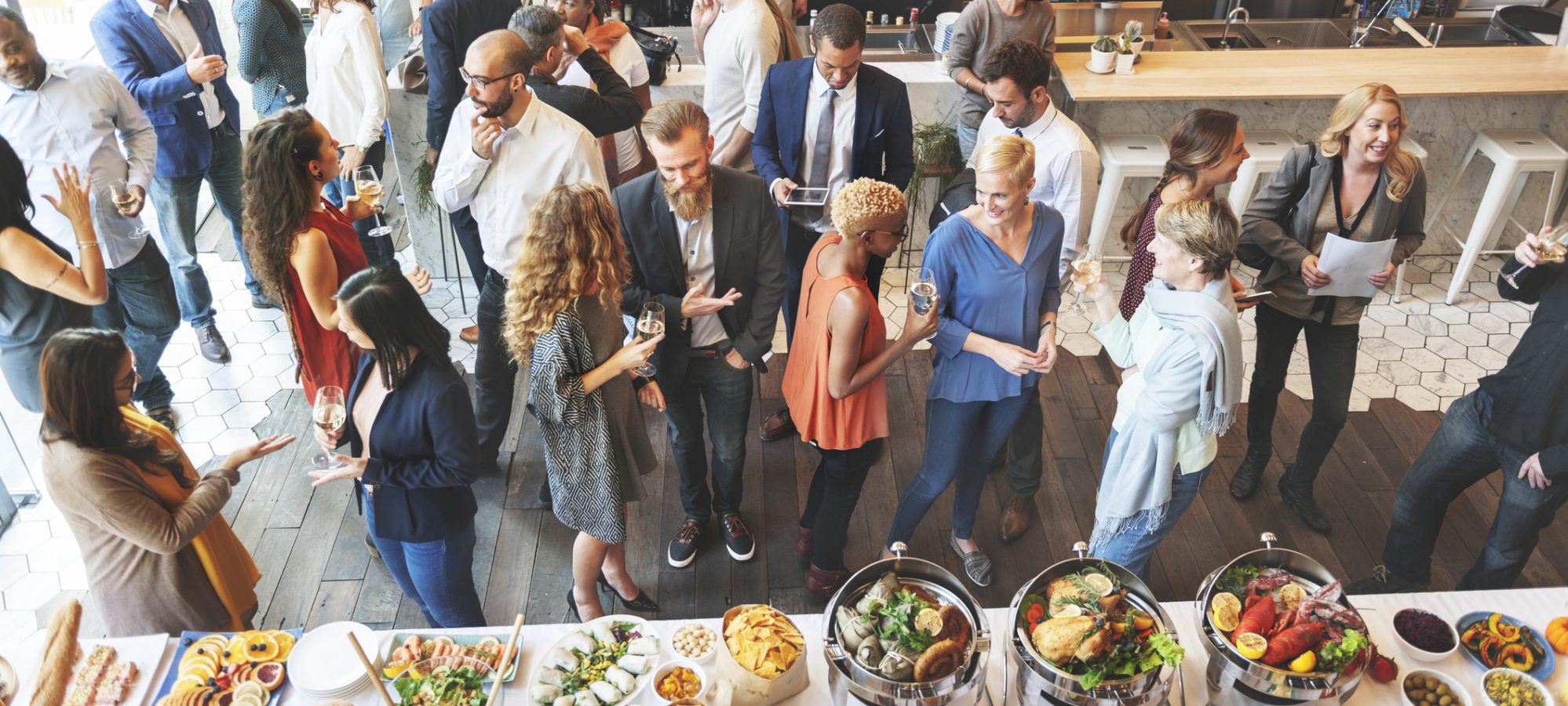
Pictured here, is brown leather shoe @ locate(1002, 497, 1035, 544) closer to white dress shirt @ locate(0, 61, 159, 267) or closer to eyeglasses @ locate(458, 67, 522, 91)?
eyeglasses @ locate(458, 67, 522, 91)

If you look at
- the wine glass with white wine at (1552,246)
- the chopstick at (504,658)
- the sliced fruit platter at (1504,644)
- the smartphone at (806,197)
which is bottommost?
the sliced fruit platter at (1504,644)

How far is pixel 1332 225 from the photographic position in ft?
11.2

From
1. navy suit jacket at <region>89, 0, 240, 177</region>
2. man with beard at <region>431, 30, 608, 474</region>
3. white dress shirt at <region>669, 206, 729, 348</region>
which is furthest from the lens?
navy suit jacket at <region>89, 0, 240, 177</region>

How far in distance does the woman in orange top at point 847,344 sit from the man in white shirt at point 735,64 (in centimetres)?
150

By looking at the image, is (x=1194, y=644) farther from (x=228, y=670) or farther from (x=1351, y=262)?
(x=228, y=670)

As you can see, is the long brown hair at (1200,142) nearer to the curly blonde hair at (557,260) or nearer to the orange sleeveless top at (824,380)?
the orange sleeveless top at (824,380)

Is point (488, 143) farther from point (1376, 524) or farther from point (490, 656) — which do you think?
point (1376, 524)

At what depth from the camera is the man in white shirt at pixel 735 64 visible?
4.23 metres

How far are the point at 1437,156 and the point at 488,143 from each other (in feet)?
15.4

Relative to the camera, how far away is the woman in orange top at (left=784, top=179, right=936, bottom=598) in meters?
2.74

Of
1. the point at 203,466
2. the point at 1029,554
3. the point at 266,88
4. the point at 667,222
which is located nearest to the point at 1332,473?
the point at 1029,554

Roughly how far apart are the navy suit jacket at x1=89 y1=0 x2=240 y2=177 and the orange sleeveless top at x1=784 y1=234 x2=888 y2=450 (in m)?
2.89

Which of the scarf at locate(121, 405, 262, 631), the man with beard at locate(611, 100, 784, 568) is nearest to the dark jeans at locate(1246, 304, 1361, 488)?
the man with beard at locate(611, 100, 784, 568)

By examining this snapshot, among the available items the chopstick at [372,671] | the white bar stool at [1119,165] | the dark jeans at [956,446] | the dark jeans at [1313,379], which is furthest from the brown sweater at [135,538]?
the white bar stool at [1119,165]
